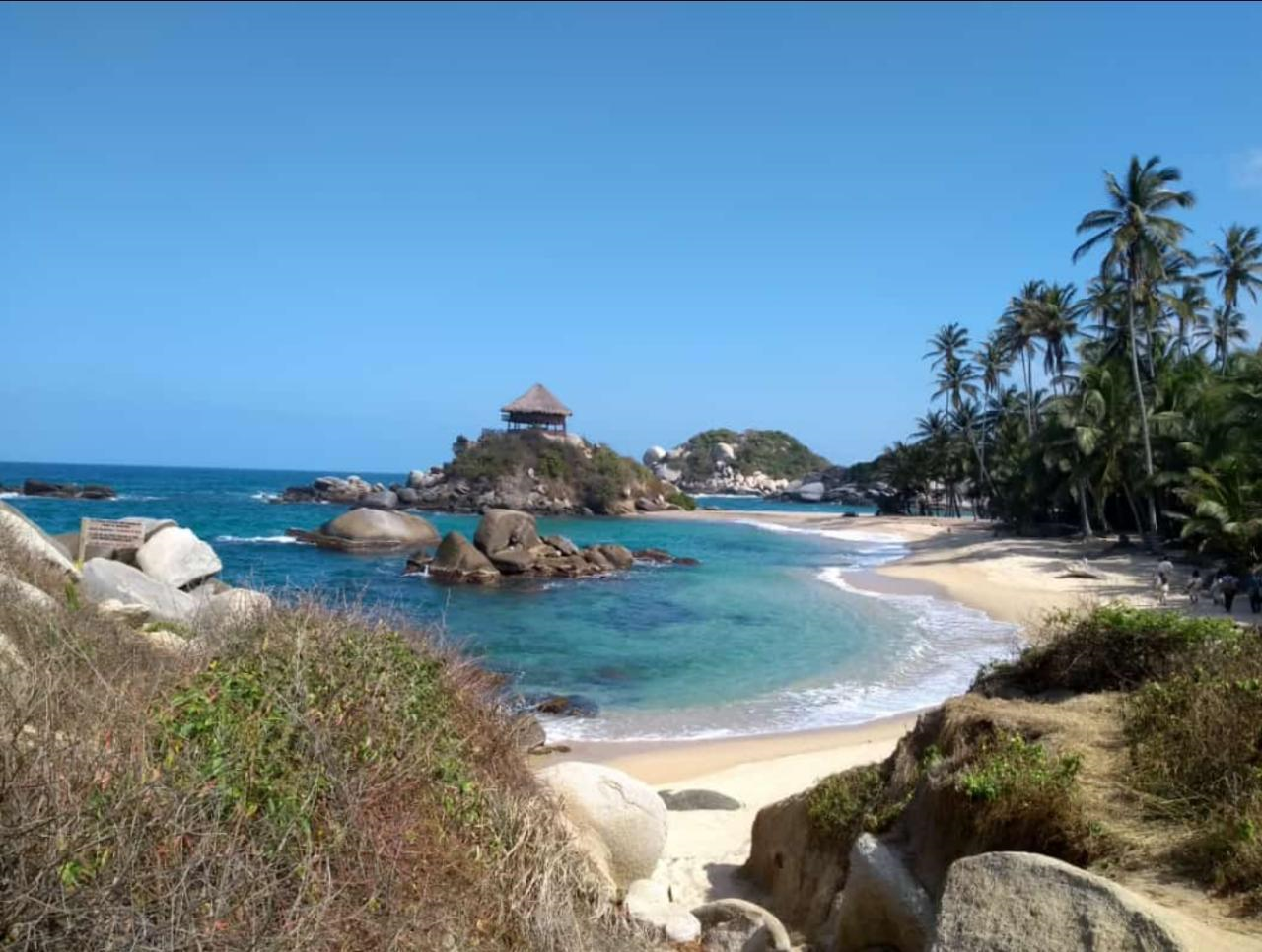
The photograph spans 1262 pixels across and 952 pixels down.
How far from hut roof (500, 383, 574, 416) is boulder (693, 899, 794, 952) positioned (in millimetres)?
85173

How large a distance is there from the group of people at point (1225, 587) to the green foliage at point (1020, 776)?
22.1 metres

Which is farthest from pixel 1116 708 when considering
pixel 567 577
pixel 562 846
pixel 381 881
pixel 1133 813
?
pixel 567 577

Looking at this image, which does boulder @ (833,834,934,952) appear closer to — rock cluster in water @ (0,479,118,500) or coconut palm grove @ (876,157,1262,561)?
coconut palm grove @ (876,157,1262,561)

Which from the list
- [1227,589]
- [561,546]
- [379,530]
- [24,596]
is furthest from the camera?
[379,530]

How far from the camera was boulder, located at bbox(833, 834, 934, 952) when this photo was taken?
5751mm

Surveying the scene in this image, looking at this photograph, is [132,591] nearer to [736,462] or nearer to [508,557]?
[508,557]

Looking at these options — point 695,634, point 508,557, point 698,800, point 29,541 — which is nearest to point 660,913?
point 698,800

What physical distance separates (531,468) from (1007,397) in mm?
43153

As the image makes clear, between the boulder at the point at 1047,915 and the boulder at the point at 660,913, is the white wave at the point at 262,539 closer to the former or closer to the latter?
the boulder at the point at 660,913

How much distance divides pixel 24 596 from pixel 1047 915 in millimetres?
8778

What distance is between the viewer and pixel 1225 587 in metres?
24.0

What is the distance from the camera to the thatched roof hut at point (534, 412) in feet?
301

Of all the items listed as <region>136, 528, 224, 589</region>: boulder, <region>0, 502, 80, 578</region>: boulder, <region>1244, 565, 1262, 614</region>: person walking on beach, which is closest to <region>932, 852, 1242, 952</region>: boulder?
<region>0, 502, 80, 578</region>: boulder

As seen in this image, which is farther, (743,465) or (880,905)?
(743,465)
